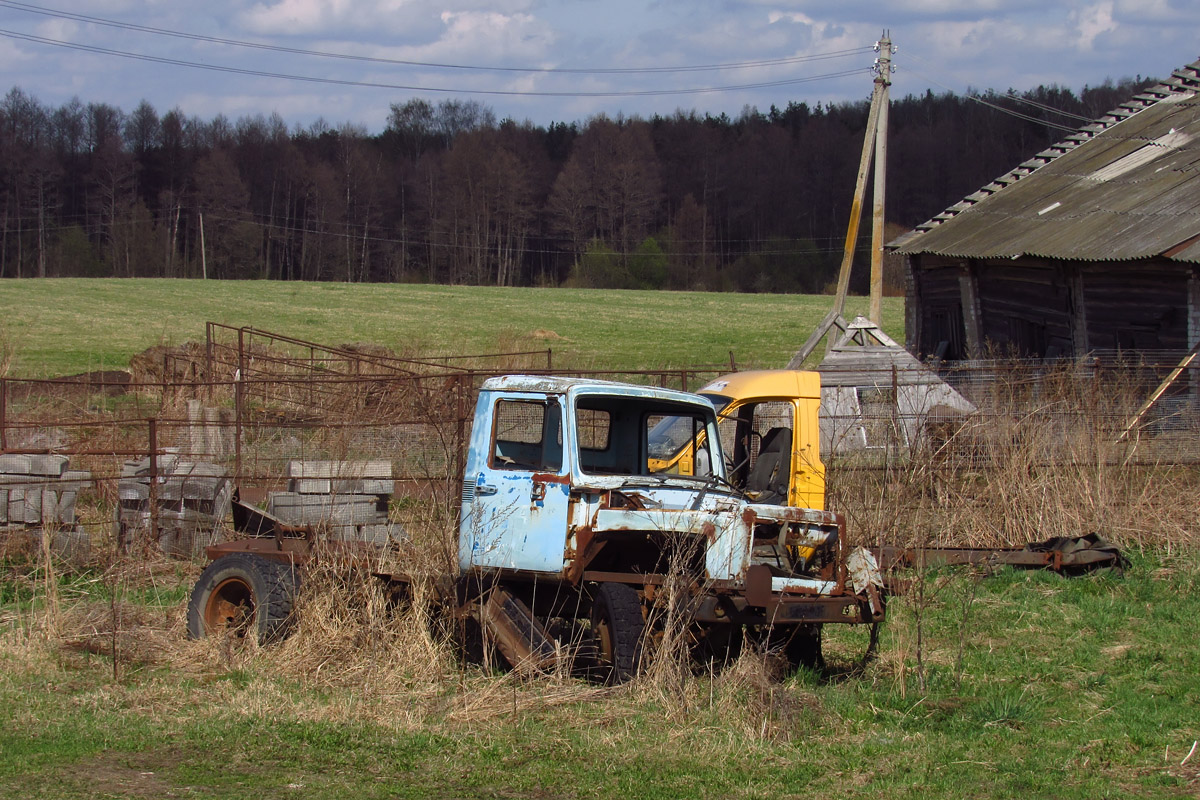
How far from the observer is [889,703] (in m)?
7.06

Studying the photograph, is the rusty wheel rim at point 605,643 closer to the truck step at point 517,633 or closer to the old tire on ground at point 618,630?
the old tire on ground at point 618,630

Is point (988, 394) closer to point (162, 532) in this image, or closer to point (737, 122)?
point (162, 532)

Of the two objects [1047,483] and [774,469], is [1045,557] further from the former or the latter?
[774,469]

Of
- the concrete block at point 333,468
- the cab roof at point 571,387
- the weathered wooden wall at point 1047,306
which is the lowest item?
the concrete block at point 333,468

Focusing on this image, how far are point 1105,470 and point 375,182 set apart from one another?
304 feet

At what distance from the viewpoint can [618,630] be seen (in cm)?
699

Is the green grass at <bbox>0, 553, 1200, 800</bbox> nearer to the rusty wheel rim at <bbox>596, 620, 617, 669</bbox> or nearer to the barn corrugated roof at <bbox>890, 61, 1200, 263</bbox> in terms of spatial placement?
the rusty wheel rim at <bbox>596, 620, 617, 669</bbox>

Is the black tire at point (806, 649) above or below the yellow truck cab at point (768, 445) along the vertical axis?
below

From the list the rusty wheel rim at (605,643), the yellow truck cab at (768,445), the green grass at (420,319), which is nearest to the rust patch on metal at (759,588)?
the rusty wheel rim at (605,643)

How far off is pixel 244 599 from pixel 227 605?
0.43ft

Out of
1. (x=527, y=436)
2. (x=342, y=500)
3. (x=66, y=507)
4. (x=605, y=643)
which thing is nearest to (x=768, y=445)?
(x=527, y=436)

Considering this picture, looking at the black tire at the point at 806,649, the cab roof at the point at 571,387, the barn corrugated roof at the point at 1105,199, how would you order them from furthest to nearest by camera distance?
the barn corrugated roof at the point at 1105,199, the black tire at the point at 806,649, the cab roof at the point at 571,387

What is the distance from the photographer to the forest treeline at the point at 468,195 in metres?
90.6

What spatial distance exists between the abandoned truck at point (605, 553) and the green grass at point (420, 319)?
23.7 meters
